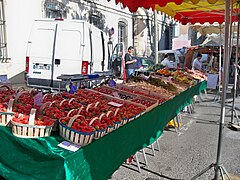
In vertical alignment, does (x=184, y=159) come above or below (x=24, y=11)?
below

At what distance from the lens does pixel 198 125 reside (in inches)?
261

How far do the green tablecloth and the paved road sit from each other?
3.54 ft

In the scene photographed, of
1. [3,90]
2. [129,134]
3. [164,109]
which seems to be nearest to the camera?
[129,134]

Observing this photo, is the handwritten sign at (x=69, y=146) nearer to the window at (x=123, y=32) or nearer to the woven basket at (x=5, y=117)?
the woven basket at (x=5, y=117)

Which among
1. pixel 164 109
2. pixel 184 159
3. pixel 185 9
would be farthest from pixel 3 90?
pixel 185 9

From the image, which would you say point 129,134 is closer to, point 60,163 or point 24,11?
point 60,163

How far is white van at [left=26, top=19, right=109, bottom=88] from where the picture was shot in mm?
7840

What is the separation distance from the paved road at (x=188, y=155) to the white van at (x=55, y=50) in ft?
11.3

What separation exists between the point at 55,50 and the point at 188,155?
16.0 ft

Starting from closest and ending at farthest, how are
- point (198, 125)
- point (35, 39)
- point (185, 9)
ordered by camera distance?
point (185, 9), point (198, 125), point (35, 39)

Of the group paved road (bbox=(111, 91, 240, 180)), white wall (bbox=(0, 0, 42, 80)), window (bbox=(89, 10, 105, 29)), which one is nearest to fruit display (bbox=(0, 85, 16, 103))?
paved road (bbox=(111, 91, 240, 180))

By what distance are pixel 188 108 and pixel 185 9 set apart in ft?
10.2

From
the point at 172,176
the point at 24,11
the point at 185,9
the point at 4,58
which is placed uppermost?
the point at 24,11

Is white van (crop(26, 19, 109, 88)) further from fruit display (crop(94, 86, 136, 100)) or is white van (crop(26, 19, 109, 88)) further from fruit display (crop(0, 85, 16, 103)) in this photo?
fruit display (crop(0, 85, 16, 103))
